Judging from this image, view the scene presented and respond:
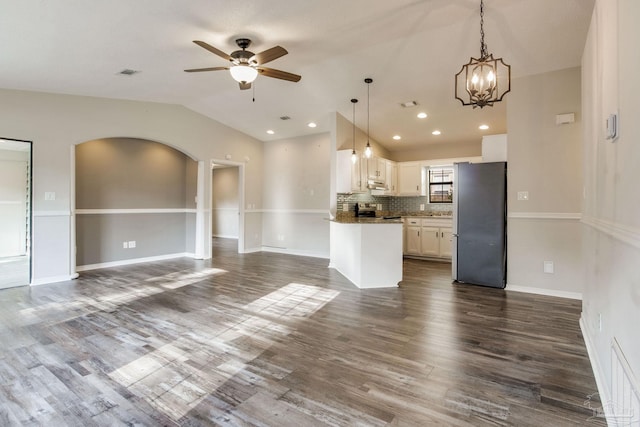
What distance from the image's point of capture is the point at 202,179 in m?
7.00

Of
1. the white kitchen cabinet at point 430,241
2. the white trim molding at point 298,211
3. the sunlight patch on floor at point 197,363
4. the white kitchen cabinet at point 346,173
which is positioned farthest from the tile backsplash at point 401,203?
the sunlight patch on floor at point 197,363

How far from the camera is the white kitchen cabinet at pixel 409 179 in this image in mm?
7508

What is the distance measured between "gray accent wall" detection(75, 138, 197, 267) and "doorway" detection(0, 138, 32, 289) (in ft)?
2.69

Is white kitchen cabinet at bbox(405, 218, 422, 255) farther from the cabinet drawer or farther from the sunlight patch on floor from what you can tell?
the sunlight patch on floor

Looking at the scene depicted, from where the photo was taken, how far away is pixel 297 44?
4.01 meters

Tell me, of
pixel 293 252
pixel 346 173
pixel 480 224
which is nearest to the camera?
pixel 480 224

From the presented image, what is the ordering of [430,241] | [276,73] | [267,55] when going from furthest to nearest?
1. [430,241]
2. [276,73]
3. [267,55]

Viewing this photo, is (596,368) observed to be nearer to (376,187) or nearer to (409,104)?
(409,104)

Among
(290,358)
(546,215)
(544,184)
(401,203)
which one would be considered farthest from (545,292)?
(401,203)

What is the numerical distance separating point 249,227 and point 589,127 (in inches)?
265

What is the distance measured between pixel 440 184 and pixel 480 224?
290cm

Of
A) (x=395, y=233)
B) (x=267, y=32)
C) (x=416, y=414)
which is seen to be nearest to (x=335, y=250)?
(x=395, y=233)

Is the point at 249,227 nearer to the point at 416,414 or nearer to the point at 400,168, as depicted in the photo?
the point at 400,168

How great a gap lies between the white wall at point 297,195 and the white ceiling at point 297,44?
1.92 metres
